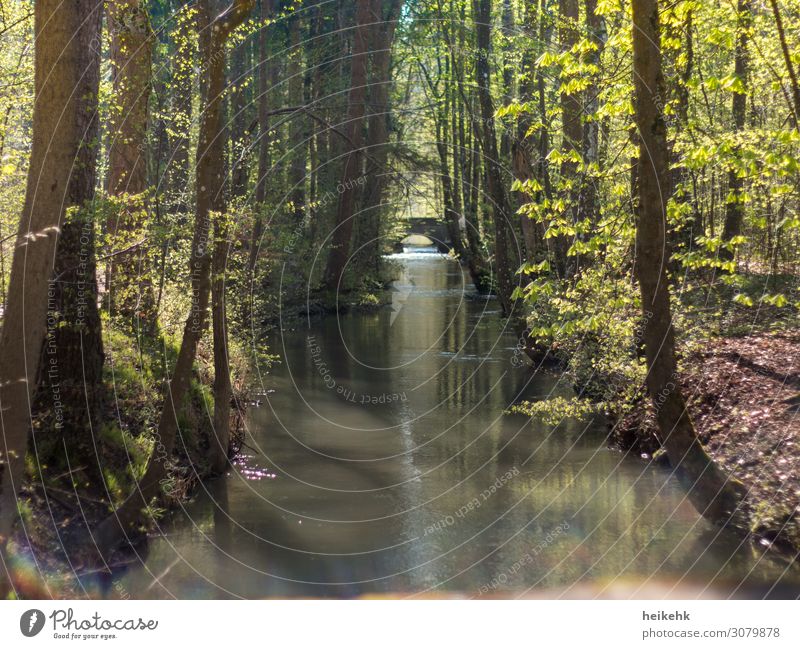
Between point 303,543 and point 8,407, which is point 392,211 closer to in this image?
point 303,543

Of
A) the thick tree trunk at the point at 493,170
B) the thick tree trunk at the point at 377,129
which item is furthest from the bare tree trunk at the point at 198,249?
the thick tree trunk at the point at 377,129

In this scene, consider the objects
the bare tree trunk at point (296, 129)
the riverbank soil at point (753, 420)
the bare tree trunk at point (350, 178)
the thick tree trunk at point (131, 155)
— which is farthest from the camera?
the bare tree trunk at point (296, 129)

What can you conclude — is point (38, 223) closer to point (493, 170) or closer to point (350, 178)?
point (493, 170)

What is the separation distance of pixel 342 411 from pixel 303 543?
6523mm

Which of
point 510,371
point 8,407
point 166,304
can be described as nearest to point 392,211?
point 510,371

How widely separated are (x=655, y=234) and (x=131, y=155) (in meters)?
8.87

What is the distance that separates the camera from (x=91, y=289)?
9.12 m

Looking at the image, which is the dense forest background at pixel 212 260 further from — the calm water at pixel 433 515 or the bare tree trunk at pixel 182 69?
the calm water at pixel 433 515

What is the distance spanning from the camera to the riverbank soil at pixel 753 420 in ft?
31.6

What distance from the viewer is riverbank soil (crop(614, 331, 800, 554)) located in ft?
31.6

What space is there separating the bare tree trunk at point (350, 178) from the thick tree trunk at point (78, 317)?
19.1 metres

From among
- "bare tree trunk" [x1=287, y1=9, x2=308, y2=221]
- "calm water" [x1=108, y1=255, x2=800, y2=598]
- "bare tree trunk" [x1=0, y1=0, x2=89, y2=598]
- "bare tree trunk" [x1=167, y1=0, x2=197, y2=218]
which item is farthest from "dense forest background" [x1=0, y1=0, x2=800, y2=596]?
"bare tree trunk" [x1=287, y1=9, x2=308, y2=221]

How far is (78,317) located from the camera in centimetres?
912

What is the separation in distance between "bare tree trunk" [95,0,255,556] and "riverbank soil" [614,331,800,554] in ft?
22.0
